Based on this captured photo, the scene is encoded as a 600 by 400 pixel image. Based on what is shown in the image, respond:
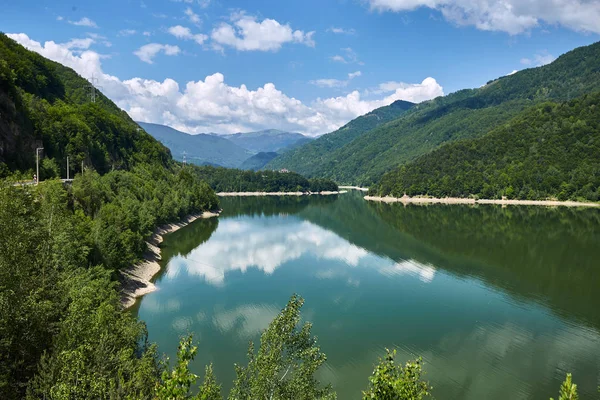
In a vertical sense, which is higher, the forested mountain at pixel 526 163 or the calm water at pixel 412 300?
the forested mountain at pixel 526 163

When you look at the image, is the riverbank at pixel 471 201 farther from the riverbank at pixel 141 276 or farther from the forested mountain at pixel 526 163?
the riverbank at pixel 141 276

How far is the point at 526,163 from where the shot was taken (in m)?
144

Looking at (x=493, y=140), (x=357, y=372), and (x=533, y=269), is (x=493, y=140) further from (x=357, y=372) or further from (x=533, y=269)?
(x=357, y=372)

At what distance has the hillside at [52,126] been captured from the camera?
4984 centimetres

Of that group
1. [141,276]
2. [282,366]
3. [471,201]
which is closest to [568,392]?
[282,366]

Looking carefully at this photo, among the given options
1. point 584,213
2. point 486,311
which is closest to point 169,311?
point 486,311

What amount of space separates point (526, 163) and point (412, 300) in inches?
4993

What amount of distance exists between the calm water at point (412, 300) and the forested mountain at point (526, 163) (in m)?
56.5

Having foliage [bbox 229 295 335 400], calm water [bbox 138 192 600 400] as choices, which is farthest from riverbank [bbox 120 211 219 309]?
foliage [bbox 229 295 335 400]

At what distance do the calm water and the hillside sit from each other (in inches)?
856

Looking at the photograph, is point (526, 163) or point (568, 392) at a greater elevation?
point (526, 163)

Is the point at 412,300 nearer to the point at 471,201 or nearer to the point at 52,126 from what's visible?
the point at 52,126

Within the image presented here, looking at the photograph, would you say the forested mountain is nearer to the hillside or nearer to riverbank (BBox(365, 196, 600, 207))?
riverbank (BBox(365, 196, 600, 207))

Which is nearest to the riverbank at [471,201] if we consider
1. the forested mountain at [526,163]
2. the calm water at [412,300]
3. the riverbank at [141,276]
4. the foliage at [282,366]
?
the forested mountain at [526,163]
